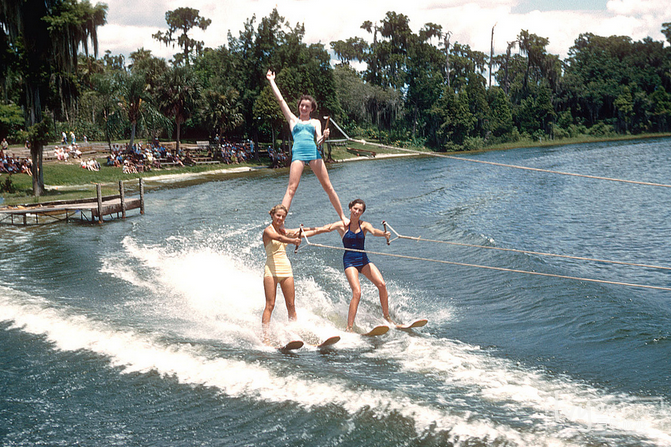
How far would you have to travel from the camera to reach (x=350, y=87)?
88.5 metres

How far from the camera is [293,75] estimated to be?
214ft

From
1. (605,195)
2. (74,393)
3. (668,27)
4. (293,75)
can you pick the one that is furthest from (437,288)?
(668,27)

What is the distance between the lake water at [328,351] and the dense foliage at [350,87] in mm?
17329

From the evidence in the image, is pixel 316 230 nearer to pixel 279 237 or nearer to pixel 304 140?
pixel 279 237

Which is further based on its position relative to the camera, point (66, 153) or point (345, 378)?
point (66, 153)

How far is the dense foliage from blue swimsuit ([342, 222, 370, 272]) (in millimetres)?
23514

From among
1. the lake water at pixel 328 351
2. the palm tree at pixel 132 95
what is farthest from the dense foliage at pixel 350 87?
the lake water at pixel 328 351

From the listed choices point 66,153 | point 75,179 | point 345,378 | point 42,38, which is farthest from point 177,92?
point 345,378

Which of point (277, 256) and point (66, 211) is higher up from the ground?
point (277, 256)

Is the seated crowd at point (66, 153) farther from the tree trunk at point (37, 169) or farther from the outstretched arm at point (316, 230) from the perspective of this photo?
the outstretched arm at point (316, 230)

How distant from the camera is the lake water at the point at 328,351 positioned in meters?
7.68

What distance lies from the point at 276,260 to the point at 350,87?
A: 80.8 metres

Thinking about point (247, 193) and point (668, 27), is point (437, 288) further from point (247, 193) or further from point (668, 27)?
point (668, 27)

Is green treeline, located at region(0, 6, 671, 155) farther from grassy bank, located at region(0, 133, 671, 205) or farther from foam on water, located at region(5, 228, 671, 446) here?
foam on water, located at region(5, 228, 671, 446)
